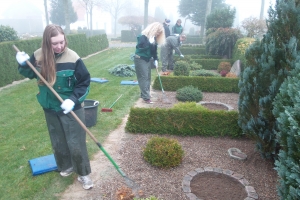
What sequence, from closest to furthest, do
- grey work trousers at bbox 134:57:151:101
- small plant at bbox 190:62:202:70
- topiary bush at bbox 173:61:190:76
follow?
grey work trousers at bbox 134:57:151:101 → topiary bush at bbox 173:61:190:76 → small plant at bbox 190:62:202:70

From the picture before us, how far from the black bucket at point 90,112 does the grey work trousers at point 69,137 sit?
1617 millimetres

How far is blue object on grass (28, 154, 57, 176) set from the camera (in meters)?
3.59

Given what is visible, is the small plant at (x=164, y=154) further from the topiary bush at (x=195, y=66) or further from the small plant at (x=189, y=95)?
the topiary bush at (x=195, y=66)

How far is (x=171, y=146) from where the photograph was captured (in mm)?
3766

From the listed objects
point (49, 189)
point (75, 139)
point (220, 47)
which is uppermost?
point (220, 47)

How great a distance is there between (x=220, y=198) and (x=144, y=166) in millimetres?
1228

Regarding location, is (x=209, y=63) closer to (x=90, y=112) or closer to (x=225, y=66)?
(x=225, y=66)

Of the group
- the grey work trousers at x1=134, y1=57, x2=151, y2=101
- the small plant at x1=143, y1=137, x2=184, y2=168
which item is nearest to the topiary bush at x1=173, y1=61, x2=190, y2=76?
the grey work trousers at x1=134, y1=57, x2=151, y2=101

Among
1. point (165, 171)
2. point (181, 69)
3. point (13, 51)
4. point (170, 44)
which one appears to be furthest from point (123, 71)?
point (165, 171)

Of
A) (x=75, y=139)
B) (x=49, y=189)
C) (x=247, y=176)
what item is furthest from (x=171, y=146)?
(x=49, y=189)

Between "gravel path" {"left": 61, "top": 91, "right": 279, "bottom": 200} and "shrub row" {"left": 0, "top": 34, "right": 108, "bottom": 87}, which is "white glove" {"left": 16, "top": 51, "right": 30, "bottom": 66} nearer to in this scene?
"gravel path" {"left": 61, "top": 91, "right": 279, "bottom": 200}

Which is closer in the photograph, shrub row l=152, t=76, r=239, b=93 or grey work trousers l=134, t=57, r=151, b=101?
grey work trousers l=134, t=57, r=151, b=101

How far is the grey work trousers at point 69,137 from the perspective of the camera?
303 cm

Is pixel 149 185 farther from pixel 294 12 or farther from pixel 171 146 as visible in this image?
pixel 294 12
